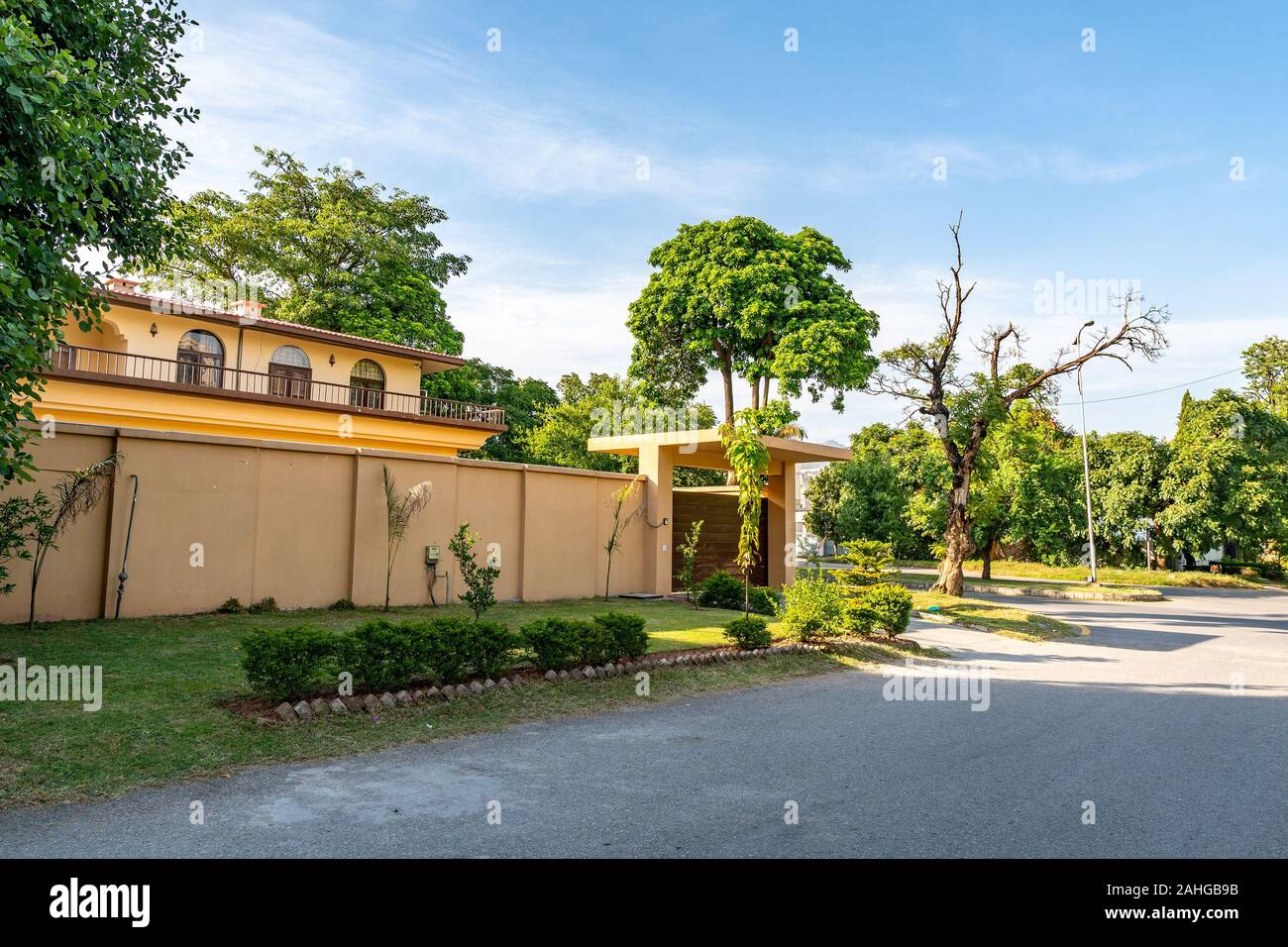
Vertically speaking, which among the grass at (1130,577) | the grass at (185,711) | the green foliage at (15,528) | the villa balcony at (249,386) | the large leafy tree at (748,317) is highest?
the large leafy tree at (748,317)

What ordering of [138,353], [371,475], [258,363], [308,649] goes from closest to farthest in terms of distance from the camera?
[308,649], [371,475], [138,353], [258,363]

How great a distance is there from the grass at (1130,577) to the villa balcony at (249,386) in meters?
22.3

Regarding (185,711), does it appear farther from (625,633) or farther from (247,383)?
(247,383)

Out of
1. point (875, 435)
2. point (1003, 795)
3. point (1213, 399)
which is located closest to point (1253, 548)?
point (1213, 399)

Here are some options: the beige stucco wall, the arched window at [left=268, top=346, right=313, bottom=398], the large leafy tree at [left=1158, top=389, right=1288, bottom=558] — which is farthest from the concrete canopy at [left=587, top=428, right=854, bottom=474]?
the large leafy tree at [left=1158, top=389, right=1288, bottom=558]

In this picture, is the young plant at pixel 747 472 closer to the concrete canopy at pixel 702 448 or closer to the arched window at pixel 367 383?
the concrete canopy at pixel 702 448

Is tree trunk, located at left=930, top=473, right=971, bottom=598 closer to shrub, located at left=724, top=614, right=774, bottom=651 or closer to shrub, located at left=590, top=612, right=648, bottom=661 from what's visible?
shrub, located at left=724, top=614, right=774, bottom=651

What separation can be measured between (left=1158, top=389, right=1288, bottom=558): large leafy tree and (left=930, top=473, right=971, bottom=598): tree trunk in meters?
16.2

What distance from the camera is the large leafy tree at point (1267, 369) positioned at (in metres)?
44.8

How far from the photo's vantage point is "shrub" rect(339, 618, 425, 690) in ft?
22.6

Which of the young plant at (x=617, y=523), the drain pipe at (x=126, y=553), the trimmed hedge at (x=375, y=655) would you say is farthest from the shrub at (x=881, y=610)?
the drain pipe at (x=126, y=553)

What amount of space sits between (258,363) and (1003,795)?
24818 millimetres

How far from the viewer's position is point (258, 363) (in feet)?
80.6

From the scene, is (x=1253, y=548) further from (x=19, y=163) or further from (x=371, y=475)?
(x=19, y=163)
